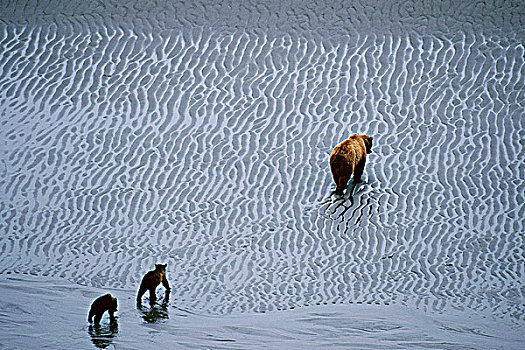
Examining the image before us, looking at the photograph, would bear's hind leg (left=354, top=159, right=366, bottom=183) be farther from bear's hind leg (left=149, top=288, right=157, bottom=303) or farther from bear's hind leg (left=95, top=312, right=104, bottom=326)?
bear's hind leg (left=95, top=312, right=104, bottom=326)

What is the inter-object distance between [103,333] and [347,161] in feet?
7.26

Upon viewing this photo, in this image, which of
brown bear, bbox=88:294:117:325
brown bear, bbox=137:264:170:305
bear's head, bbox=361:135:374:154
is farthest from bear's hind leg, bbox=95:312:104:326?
bear's head, bbox=361:135:374:154

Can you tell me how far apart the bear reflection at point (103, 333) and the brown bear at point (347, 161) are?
2.05 m

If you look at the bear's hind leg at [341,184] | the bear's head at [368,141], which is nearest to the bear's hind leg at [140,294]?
the bear's hind leg at [341,184]

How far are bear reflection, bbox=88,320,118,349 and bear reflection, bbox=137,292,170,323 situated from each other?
0.63 ft

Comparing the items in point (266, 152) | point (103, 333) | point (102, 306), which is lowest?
point (103, 333)

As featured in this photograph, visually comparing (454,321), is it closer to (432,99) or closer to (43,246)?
(43,246)

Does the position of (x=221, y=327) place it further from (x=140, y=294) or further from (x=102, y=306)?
(x=102, y=306)

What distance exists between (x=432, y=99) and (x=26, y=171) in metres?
3.11

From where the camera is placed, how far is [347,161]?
16.9ft

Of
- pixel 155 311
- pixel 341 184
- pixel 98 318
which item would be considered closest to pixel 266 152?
pixel 341 184

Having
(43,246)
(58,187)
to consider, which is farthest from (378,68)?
(43,246)

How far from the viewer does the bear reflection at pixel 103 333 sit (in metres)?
3.36

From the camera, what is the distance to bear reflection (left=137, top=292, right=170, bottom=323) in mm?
3749
